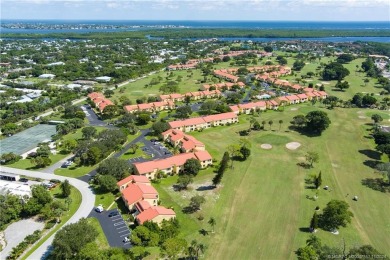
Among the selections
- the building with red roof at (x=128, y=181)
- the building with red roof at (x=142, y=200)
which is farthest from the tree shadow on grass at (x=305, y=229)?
the building with red roof at (x=128, y=181)

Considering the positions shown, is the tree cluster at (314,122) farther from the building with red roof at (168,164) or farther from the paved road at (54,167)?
the paved road at (54,167)

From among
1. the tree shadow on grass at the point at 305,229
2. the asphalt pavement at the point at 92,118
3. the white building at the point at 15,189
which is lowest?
the tree shadow on grass at the point at 305,229

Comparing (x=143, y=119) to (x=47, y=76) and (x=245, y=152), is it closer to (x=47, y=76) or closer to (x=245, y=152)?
(x=245, y=152)

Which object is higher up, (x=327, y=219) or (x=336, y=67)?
(x=336, y=67)

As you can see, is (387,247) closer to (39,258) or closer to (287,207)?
(287,207)

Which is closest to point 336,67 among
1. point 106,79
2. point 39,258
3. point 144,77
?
point 144,77
